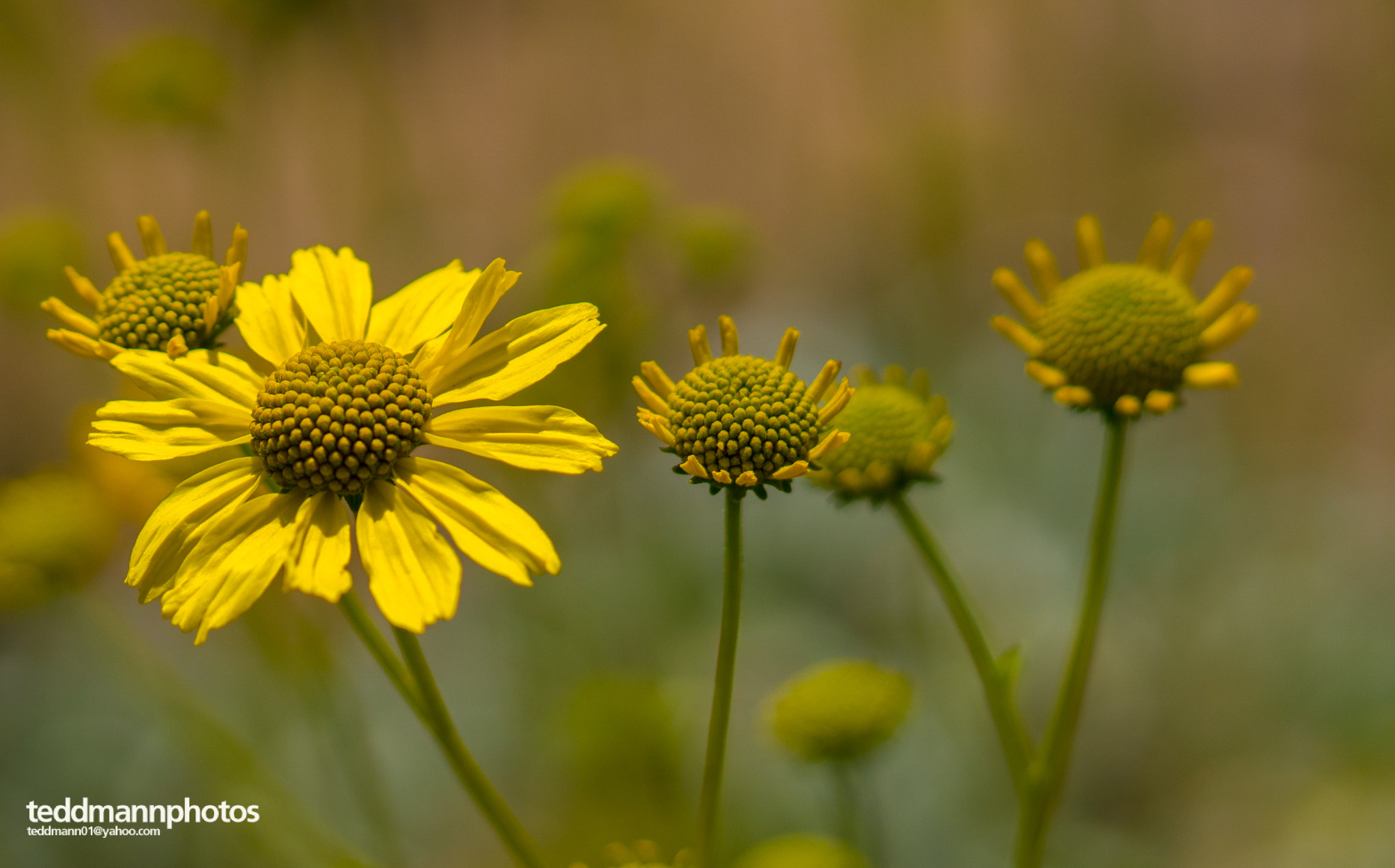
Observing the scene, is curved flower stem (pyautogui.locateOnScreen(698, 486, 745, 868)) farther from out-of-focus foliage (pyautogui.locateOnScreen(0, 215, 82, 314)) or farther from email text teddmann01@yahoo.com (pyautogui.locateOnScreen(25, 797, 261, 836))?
out-of-focus foliage (pyautogui.locateOnScreen(0, 215, 82, 314))

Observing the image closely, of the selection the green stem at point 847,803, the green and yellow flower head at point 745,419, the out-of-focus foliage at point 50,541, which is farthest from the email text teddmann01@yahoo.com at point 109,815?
the green and yellow flower head at point 745,419

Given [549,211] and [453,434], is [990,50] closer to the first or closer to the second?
[549,211]

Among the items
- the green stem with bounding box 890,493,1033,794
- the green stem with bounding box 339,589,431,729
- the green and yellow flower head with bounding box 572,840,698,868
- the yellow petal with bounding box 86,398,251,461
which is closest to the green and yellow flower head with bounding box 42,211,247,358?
the yellow petal with bounding box 86,398,251,461

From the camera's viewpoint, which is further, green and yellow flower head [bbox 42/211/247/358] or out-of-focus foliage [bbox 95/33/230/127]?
out-of-focus foliage [bbox 95/33/230/127]

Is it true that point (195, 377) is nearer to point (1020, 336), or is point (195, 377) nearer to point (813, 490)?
point (1020, 336)

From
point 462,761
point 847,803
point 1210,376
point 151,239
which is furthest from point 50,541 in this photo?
point 1210,376

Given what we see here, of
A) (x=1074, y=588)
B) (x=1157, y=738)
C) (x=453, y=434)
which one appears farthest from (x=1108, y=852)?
(x=453, y=434)
